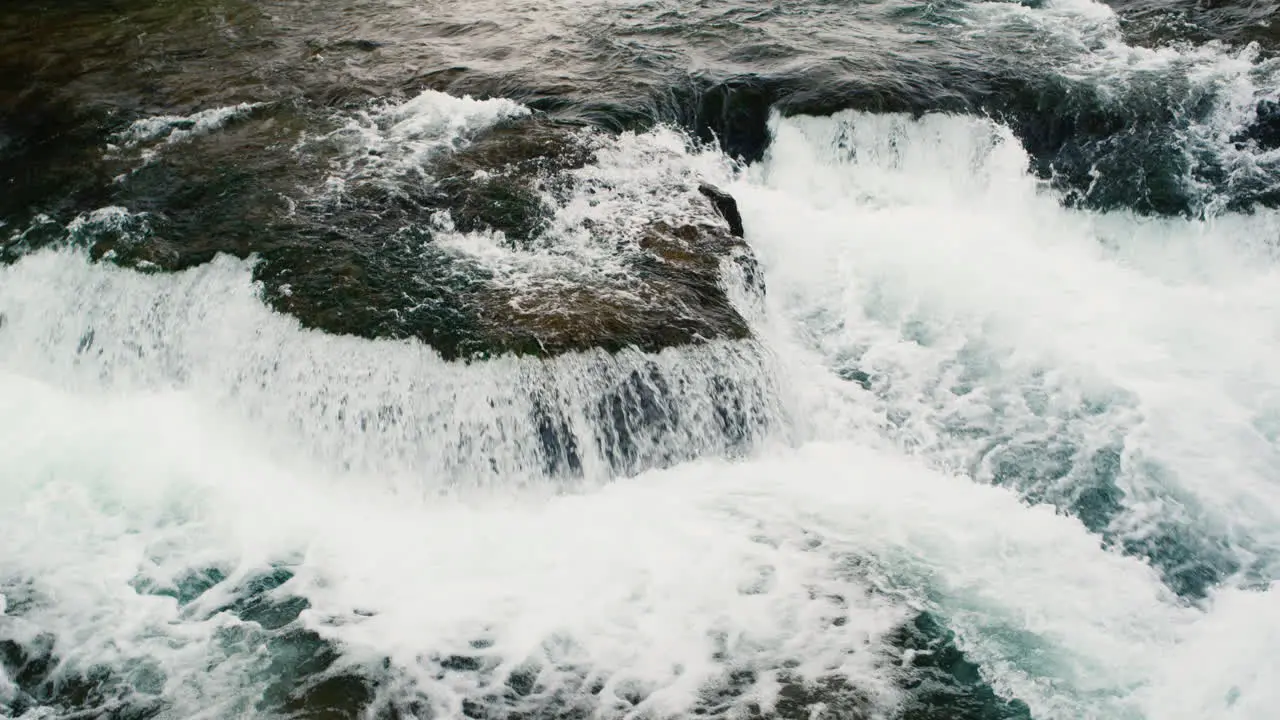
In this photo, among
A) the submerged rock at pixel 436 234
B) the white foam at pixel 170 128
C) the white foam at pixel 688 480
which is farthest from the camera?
the white foam at pixel 170 128

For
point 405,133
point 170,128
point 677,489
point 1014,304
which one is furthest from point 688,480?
point 170,128

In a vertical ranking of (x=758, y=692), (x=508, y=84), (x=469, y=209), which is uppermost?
(x=508, y=84)

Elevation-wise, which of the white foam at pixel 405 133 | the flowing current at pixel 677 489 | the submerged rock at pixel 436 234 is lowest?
the flowing current at pixel 677 489

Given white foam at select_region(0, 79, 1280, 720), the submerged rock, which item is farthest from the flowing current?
the submerged rock

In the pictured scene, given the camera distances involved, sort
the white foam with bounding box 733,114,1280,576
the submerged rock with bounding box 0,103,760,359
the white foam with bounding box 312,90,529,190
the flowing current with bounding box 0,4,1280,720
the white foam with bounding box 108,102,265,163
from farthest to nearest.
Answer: the white foam with bounding box 108,102,265,163
the white foam with bounding box 312,90,529,190
the white foam with bounding box 733,114,1280,576
the submerged rock with bounding box 0,103,760,359
the flowing current with bounding box 0,4,1280,720

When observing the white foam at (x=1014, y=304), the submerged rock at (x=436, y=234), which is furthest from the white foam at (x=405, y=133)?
the white foam at (x=1014, y=304)

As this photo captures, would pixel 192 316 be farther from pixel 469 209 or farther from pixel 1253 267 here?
pixel 1253 267

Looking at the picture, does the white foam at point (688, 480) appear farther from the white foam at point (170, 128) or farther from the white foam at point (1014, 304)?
the white foam at point (170, 128)

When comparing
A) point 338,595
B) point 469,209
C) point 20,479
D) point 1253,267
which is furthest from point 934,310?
point 20,479

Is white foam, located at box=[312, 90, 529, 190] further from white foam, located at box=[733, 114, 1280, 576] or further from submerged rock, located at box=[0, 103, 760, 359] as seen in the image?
white foam, located at box=[733, 114, 1280, 576]
